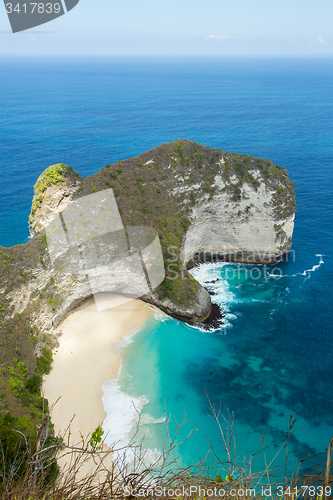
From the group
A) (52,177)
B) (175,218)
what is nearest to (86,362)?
(175,218)

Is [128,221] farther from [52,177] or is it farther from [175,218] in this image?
[52,177]

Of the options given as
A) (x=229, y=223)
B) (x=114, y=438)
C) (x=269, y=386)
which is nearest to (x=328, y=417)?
(x=269, y=386)

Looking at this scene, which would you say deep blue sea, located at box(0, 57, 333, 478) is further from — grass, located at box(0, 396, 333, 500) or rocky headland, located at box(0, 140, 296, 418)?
grass, located at box(0, 396, 333, 500)

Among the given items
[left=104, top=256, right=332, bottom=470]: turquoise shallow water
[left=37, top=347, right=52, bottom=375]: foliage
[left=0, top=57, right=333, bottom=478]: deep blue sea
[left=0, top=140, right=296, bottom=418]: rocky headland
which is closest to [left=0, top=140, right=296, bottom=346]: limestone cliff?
[left=0, top=140, right=296, bottom=418]: rocky headland

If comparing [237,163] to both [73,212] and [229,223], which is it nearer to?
[229,223]

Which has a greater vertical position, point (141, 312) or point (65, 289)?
→ point (65, 289)

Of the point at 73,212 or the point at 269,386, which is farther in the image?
the point at 73,212

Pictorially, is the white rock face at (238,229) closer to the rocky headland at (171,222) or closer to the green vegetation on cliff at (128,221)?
the rocky headland at (171,222)
